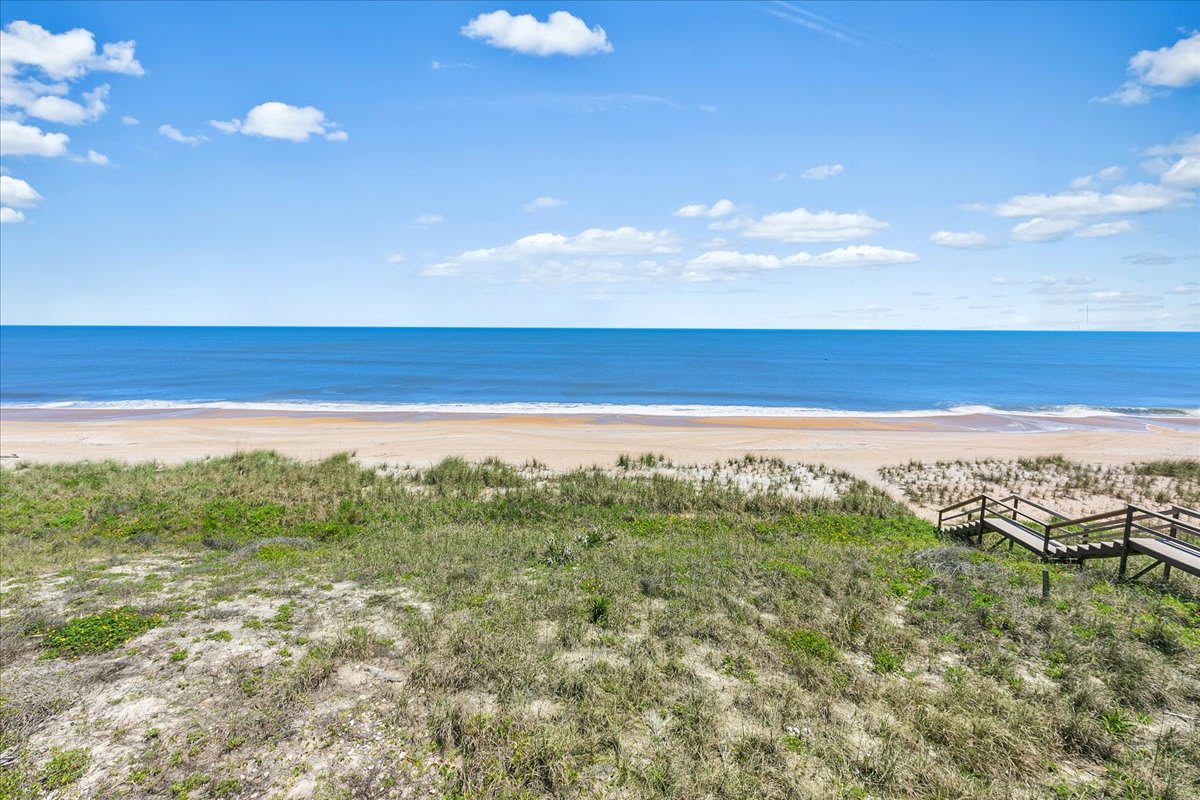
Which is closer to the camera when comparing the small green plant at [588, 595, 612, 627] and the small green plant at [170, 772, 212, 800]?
the small green plant at [170, 772, 212, 800]

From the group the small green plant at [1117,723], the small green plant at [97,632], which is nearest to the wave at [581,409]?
the small green plant at [97,632]

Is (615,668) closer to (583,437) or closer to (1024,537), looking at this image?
(1024,537)

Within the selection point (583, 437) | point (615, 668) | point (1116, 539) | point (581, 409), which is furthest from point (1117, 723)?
point (581, 409)

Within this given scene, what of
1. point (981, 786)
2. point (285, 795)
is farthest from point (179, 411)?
point (981, 786)

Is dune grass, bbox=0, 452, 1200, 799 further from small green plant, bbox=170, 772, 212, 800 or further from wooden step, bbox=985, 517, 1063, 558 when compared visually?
wooden step, bbox=985, 517, 1063, 558

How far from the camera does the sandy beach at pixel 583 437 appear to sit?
32.8 meters

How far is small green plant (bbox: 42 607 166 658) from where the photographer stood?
29.5 ft

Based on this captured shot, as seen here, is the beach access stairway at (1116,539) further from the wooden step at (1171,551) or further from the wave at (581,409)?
the wave at (581,409)

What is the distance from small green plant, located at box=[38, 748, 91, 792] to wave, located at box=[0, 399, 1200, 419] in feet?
146

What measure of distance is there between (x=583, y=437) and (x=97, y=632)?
3107 cm

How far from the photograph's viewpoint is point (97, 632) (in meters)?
9.40

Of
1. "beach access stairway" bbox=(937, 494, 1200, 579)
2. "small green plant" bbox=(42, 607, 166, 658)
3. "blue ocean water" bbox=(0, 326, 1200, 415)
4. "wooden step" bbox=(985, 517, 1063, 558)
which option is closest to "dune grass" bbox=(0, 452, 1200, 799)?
"small green plant" bbox=(42, 607, 166, 658)

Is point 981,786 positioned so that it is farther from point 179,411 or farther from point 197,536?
point 179,411

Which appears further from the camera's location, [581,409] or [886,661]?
[581,409]
